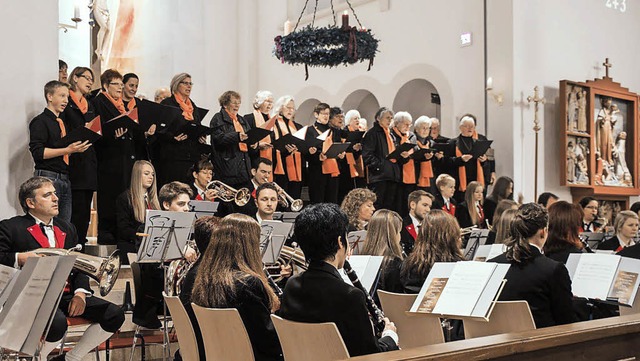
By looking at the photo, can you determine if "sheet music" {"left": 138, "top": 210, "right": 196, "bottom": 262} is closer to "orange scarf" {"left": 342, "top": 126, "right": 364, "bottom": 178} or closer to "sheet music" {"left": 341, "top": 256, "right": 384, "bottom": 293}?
"sheet music" {"left": 341, "top": 256, "right": 384, "bottom": 293}

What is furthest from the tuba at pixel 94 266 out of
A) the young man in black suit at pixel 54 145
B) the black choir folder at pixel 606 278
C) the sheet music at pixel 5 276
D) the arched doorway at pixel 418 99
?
the arched doorway at pixel 418 99

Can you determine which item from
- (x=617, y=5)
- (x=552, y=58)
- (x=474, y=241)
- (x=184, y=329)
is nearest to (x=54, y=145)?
(x=184, y=329)

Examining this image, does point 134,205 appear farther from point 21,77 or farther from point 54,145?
point 21,77

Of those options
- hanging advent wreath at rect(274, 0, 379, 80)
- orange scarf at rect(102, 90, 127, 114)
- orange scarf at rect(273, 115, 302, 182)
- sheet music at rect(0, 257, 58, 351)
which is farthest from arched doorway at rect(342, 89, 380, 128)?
sheet music at rect(0, 257, 58, 351)

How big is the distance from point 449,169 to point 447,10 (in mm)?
2930

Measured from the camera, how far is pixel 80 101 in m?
7.29

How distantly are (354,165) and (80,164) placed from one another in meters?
3.91

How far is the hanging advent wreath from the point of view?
930 centimetres

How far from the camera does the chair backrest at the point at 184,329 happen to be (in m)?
3.82

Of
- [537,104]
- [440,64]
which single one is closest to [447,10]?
[440,64]

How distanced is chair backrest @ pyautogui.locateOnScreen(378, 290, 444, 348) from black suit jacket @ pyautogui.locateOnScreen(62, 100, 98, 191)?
3437mm

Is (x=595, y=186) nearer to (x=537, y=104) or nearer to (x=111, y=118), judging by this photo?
(x=537, y=104)

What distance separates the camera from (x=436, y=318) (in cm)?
429

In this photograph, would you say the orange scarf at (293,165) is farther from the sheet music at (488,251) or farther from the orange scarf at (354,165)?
the sheet music at (488,251)
